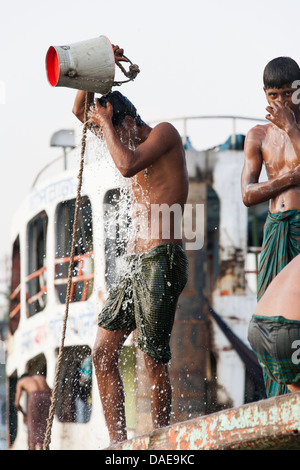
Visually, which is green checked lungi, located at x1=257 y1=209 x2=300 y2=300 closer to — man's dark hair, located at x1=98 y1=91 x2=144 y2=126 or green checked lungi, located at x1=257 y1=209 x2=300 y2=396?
green checked lungi, located at x1=257 y1=209 x2=300 y2=396

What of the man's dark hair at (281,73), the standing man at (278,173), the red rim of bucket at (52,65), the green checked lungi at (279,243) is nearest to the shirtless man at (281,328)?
the standing man at (278,173)

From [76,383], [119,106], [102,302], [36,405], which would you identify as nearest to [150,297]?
[119,106]

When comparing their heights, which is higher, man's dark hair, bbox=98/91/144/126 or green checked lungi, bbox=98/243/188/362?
man's dark hair, bbox=98/91/144/126

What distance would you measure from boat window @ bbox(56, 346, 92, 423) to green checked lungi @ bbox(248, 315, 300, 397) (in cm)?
1369

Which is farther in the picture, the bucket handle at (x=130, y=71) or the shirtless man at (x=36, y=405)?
the shirtless man at (x=36, y=405)

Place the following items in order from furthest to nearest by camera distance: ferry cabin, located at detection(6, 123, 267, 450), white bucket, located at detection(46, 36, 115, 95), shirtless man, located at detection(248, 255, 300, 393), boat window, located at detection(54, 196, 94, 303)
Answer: boat window, located at detection(54, 196, 94, 303), ferry cabin, located at detection(6, 123, 267, 450), white bucket, located at detection(46, 36, 115, 95), shirtless man, located at detection(248, 255, 300, 393)

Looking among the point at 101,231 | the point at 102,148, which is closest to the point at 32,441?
the point at 101,231

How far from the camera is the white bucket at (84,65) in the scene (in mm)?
4820

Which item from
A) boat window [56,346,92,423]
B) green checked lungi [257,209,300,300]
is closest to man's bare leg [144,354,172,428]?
green checked lungi [257,209,300,300]

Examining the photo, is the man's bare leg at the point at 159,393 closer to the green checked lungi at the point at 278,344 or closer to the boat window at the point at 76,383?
the green checked lungi at the point at 278,344

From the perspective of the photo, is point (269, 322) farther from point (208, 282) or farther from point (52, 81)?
point (208, 282)

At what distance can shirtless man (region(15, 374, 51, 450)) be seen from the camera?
1712 cm

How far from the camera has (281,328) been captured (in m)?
3.33

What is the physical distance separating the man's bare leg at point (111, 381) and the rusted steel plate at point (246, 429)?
1064 millimetres
